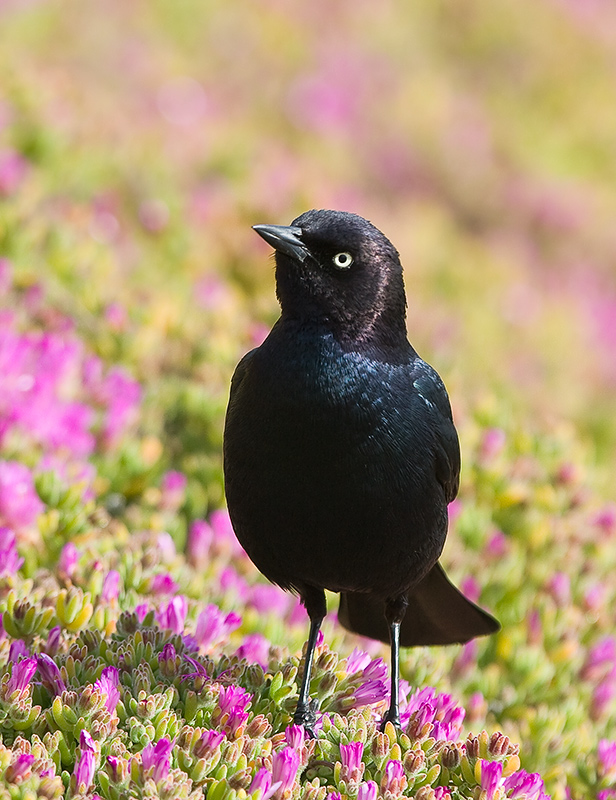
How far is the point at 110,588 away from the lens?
3465 mm

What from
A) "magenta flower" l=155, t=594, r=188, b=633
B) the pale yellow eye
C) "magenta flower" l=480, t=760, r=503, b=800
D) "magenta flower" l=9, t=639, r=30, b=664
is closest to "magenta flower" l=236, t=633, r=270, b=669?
"magenta flower" l=155, t=594, r=188, b=633

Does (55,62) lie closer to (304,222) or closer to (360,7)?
(360,7)

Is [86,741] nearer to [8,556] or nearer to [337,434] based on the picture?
[337,434]

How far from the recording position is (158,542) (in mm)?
4012

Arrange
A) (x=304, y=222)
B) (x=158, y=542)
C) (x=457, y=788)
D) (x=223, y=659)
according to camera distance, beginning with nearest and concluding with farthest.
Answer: (x=457, y=788), (x=304, y=222), (x=223, y=659), (x=158, y=542)

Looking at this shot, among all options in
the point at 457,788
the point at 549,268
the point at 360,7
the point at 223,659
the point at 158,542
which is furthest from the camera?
the point at 360,7

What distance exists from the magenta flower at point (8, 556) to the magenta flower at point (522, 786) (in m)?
1.80

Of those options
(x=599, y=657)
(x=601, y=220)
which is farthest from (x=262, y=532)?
(x=601, y=220)

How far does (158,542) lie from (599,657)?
200cm

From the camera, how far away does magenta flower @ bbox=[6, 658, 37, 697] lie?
267cm

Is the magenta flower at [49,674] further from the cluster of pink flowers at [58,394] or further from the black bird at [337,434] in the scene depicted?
the cluster of pink flowers at [58,394]

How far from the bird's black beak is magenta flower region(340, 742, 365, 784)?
1.34 meters

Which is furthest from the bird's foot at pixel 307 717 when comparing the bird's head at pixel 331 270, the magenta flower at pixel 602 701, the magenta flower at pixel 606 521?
the magenta flower at pixel 606 521

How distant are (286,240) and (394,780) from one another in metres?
1.49
